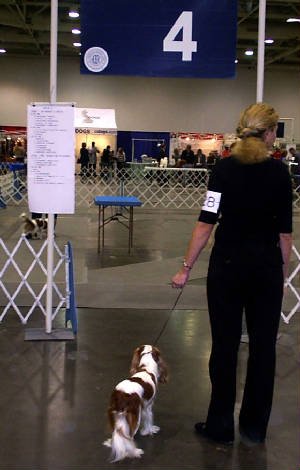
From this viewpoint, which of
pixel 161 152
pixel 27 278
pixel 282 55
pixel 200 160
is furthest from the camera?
pixel 161 152

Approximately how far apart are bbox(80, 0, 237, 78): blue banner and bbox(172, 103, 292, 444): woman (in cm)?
168

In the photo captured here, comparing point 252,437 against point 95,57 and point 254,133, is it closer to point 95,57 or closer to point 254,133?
point 254,133

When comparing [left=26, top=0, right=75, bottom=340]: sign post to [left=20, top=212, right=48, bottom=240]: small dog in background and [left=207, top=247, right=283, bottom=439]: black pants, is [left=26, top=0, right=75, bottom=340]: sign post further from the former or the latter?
[left=20, top=212, right=48, bottom=240]: small dog in background

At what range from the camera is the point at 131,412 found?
8.47 feet

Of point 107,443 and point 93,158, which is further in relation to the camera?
point 93,158

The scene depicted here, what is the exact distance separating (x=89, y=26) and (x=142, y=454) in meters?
2.96

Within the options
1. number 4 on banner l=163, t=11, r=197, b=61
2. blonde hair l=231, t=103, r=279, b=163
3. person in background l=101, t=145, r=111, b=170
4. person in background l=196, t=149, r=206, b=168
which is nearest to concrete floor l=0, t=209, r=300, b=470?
blonde hair l=231, t=103, r=279, b=163

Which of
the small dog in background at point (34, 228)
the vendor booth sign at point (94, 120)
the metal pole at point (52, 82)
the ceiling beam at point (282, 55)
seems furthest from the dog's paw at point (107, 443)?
the ceiling beam at point (282, 55)

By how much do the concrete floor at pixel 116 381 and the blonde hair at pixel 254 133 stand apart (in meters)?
1.38

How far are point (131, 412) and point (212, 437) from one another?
0.49 m

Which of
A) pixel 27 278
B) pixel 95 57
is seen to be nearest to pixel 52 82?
pixel 95 57

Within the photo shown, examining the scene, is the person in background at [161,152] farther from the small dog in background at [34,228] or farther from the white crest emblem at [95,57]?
the white crest emblem at [95,57]

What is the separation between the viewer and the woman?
2531mm

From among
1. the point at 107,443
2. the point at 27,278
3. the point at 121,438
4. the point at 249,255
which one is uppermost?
the point at 249,255
